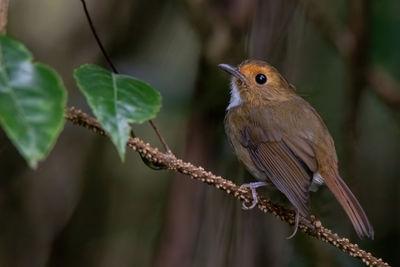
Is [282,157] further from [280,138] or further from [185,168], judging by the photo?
[185,168]

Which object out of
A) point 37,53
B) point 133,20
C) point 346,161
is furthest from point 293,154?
point 37,53

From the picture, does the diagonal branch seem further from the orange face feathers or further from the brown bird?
the orange face feathers

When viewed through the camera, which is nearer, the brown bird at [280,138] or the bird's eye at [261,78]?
the brown bird at [280,138]

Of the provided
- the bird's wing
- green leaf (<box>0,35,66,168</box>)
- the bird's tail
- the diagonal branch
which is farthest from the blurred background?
green leaf (<box>0,35,66,168</box>)

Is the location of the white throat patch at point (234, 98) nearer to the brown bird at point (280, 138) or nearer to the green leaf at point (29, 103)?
the brown bird at point (280, 138)

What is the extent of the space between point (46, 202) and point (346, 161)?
1505mm

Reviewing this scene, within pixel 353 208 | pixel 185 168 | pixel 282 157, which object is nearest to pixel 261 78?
pixel 282 157

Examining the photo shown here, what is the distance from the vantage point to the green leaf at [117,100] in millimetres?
1409

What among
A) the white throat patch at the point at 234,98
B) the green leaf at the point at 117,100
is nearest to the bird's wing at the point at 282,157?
the white throat patch at the point at 234,98

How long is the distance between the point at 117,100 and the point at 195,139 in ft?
5.93

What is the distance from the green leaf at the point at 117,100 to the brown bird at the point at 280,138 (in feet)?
3.57

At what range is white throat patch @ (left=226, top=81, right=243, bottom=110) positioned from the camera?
10.9 feet

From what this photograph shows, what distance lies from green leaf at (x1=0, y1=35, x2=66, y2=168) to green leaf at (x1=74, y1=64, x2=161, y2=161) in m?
0.12

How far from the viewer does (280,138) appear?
301cm
